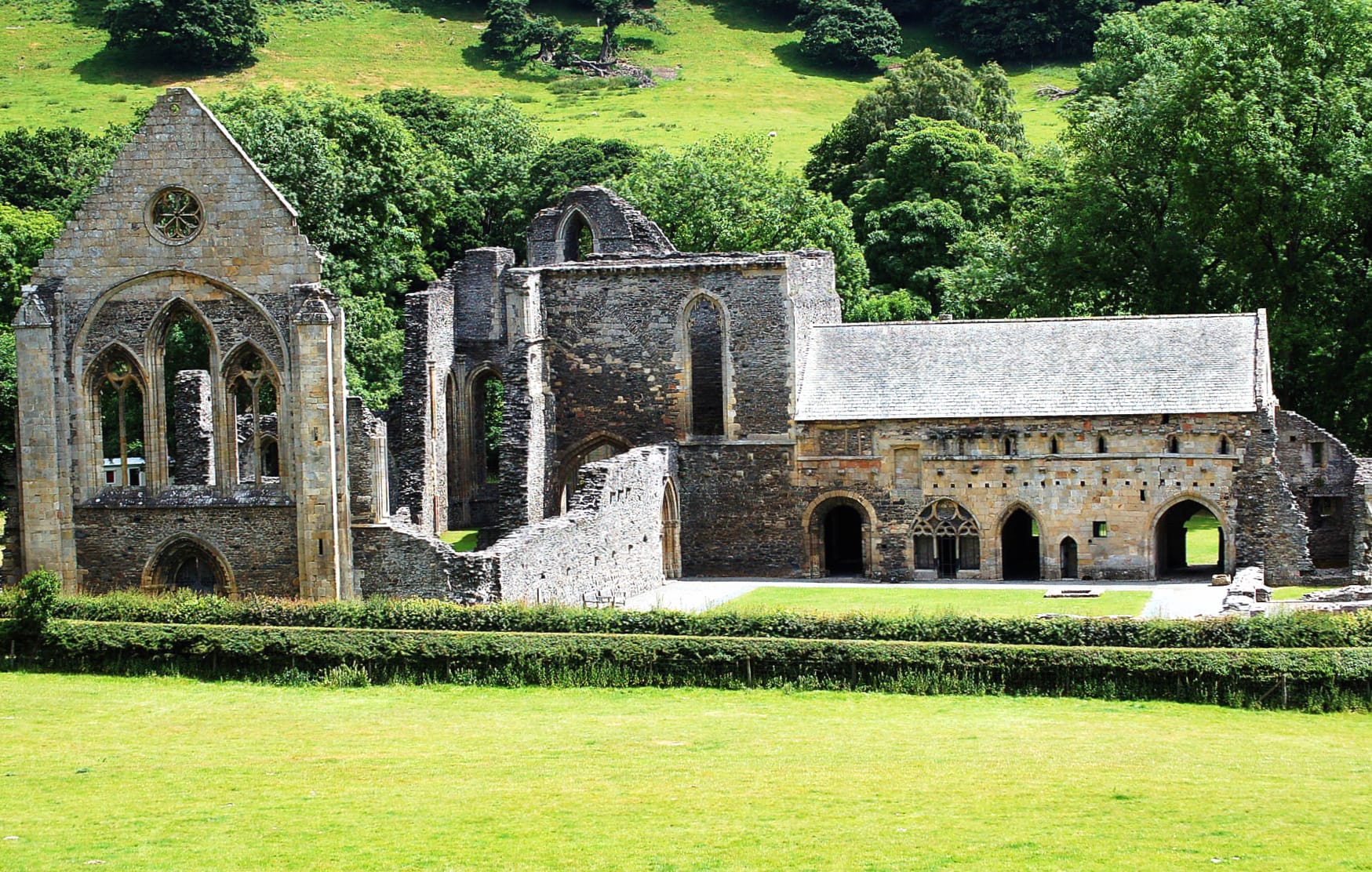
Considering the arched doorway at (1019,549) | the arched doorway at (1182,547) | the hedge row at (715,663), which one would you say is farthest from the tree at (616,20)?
the hedge row at (715,663)

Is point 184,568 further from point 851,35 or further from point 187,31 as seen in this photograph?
point 851,35

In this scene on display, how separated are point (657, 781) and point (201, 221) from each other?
19933 mm

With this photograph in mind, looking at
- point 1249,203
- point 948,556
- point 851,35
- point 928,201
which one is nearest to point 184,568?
point 948,556

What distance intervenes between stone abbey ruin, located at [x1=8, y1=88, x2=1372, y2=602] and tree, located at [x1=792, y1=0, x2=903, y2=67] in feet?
215

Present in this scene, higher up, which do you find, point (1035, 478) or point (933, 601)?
point (1035, 478)

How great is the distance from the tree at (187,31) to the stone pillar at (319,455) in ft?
232

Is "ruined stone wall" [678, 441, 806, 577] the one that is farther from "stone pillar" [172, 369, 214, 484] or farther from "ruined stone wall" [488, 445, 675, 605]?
"stone pillar" [172, 369, 214, 484]

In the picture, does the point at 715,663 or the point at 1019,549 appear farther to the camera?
the point at 1019,549

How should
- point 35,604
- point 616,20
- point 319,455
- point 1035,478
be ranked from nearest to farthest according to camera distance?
point 35,604 → point 319,455 → point 1035,478 → point 616,20

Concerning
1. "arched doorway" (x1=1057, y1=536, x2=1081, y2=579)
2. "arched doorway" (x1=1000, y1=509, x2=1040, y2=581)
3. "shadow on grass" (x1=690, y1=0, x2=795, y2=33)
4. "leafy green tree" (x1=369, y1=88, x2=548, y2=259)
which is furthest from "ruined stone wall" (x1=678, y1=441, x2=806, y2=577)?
"shadow on grass" (x1=690, y1=0, x2=795, y2=33)

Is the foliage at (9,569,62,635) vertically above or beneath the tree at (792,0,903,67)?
beneath

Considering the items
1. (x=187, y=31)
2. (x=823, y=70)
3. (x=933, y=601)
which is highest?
(x=187, y=31)

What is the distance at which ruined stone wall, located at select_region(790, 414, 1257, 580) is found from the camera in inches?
1813

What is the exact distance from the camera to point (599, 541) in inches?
1679
